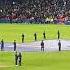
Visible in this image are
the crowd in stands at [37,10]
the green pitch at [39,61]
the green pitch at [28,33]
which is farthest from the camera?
the crowd in stands at [37,10]

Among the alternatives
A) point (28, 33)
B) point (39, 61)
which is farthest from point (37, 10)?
point (39, 61)

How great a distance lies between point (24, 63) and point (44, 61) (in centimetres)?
226

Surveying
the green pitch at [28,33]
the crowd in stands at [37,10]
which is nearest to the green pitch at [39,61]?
the green pitch at [28,33]

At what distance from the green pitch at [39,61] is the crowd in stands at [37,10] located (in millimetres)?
53088

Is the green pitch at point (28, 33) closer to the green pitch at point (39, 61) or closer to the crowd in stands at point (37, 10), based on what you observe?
the green pitch at point (39, 61)

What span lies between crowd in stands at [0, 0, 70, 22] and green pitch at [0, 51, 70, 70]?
5309 cm

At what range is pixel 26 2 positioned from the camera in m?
107

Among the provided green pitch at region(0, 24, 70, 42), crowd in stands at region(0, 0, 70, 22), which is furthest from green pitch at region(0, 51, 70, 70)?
crowd in stands at region(0, 0, 70, 22)

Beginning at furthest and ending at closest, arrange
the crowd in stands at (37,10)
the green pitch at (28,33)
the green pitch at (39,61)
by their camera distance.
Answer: the crowd in stands at (37,10)
the green pitch at (28,33)
the green pitch at (39,61)

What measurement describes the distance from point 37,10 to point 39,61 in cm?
6510

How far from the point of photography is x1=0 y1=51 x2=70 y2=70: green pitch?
33312 mm

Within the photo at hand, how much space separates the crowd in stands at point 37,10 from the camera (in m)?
97.0

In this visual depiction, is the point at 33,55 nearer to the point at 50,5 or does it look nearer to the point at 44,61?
the point at 44,61

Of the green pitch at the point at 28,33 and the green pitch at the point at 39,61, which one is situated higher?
the green pitch at the point at 28,33
